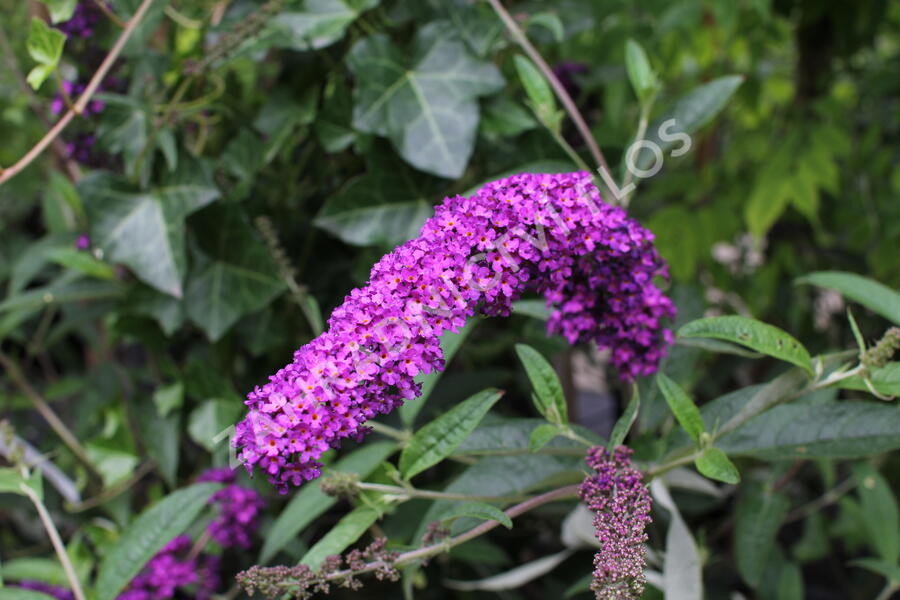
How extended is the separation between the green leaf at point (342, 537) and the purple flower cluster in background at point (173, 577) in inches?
18.4

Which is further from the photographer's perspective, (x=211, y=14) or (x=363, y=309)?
(x=211, y=14)

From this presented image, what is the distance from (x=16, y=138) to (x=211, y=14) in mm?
1016

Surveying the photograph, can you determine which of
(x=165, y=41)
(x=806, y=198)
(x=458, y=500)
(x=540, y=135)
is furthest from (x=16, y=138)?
(x=806, y=198)

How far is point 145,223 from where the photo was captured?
54.0 inches

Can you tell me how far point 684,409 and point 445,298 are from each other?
337mm

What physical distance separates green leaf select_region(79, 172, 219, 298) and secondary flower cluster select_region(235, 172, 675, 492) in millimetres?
593

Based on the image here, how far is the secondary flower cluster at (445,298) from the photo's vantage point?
2.45ft

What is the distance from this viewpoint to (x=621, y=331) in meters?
0.98

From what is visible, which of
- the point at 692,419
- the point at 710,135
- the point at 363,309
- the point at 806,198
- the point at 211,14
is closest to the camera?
the point at 363,309

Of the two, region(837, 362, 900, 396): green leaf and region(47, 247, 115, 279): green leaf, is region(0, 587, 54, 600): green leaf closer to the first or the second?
region(47, 247, 115, 279): green leaf

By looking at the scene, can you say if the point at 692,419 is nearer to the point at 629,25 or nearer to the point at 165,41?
the point at 629,25

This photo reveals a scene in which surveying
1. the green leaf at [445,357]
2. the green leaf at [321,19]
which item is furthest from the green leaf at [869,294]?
the green leaf at [321,19]

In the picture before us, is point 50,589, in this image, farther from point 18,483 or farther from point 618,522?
point 618,522

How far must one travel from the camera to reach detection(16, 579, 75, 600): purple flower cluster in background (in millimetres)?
1247
